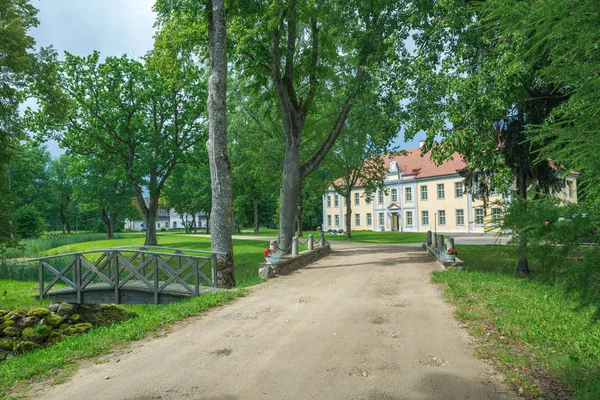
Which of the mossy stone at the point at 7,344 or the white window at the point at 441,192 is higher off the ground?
the white window at the point at 441,192

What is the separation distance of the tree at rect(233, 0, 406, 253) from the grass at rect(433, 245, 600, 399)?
29.1ft

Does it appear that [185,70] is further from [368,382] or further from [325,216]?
[325,216]

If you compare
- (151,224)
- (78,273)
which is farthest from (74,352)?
(151,224)

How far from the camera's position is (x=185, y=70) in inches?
973

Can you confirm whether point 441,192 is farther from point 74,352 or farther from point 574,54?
point 574,54

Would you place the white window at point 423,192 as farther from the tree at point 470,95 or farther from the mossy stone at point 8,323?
the mossy stone at point 8,323

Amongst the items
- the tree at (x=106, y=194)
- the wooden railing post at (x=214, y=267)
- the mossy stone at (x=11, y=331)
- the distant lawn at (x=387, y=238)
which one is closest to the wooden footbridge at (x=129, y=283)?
the wooden railing post at (x=214, y=267)

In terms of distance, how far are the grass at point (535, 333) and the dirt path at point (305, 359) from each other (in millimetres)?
363

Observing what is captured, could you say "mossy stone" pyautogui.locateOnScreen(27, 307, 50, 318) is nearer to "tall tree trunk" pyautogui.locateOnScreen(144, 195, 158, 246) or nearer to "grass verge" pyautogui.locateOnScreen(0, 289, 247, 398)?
"grass verge" pyautogui.locateOnScreen(0, 289, 247, 398)

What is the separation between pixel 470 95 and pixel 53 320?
12.7 metres

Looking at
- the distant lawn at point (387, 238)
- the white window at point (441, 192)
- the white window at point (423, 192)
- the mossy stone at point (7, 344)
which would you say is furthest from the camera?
the white window at point (423, 192)

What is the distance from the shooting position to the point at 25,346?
9266 millimetres

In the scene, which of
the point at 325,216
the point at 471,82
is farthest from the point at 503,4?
the point at 325,216

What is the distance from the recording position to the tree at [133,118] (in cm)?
2755
